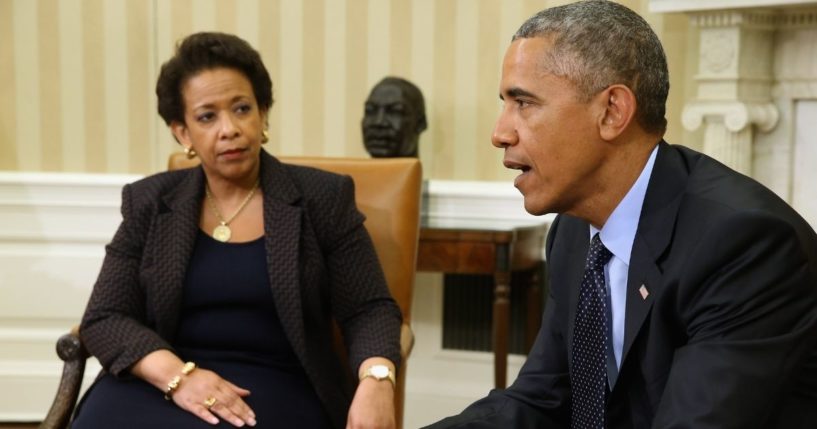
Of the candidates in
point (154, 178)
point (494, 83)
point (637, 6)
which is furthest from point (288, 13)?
point (154, 178)

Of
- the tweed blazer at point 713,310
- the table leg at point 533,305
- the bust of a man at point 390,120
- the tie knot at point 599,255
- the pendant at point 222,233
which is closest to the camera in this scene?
the tweed blazer at point 713,310

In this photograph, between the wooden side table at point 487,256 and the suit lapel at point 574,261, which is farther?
the wooden side table at point 487,256

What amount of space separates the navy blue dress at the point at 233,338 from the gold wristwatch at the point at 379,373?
0.50 ft

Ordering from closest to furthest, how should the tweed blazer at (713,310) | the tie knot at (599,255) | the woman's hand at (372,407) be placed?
1. the tweed blazer at (713,310)
2. the tie knot at (599,255)
3. the woman's hand at (372,407)

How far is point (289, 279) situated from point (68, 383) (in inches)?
22.9

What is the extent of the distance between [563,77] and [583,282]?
1.11ft

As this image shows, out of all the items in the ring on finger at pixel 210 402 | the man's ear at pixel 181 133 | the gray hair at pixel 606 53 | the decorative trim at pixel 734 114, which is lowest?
the ring on finger at pixel 210 402

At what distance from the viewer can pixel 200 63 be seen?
272 centimetres

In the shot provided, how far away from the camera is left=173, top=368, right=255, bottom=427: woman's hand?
7.94ft

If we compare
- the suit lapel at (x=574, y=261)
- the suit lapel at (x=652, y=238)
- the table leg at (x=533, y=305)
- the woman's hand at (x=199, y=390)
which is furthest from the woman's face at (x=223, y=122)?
the table leg at (x=533, y=305)

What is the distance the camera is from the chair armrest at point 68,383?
254 centimetres

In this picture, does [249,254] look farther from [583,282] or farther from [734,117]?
[734,117]

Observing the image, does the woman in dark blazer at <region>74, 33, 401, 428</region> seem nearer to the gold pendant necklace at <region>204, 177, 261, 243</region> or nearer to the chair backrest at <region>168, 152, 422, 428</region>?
the gold pendant necklace at <region>204, 177, 261, 243</region>

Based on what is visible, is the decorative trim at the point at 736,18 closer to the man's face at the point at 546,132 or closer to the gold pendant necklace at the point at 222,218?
the gold pendant necklace at the point at 222,218
